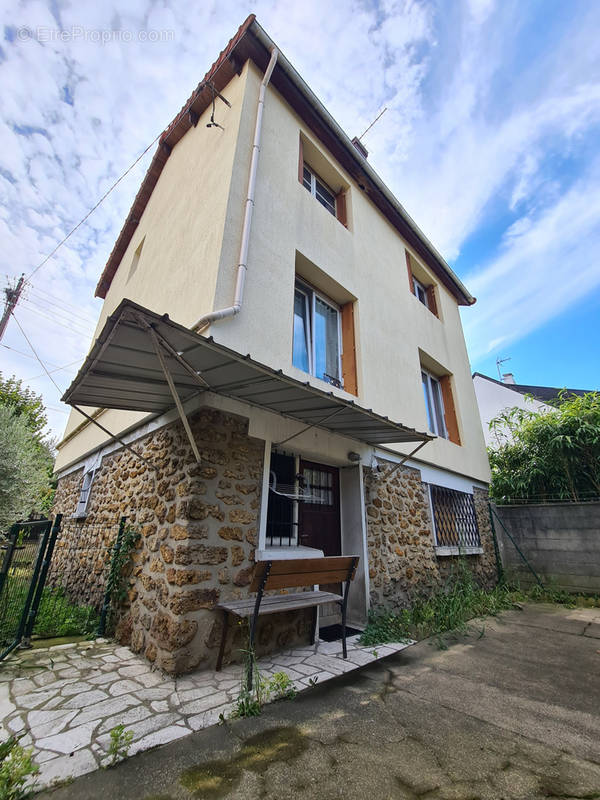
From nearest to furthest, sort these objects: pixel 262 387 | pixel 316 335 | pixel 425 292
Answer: pixel 262 387
pixel 316 335
pixel 425 292

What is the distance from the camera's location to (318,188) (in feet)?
20.4

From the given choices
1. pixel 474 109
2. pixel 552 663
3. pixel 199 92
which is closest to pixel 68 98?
pixel 199 92

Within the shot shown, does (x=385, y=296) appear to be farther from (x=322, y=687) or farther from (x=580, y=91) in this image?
(x=322, y=687)

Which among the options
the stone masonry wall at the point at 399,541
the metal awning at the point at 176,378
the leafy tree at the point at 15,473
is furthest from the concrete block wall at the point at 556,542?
the leafy tree at the point at 15,473

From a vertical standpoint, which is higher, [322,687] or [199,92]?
[199,92]

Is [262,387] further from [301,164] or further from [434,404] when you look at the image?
[434,404]

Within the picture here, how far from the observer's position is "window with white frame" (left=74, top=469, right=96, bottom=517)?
619 centimetres

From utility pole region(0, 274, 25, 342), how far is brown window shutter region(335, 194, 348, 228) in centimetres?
1255

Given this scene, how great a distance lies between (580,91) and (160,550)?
9887mm

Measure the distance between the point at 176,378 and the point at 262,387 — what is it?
83 centimetres

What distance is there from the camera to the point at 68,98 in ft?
18.9

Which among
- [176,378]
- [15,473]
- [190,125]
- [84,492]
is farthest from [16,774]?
[15,473]

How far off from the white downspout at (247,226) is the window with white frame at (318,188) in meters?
1.34

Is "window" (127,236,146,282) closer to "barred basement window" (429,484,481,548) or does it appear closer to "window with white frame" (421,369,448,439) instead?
"window with white frame" (421,369,448,439)
